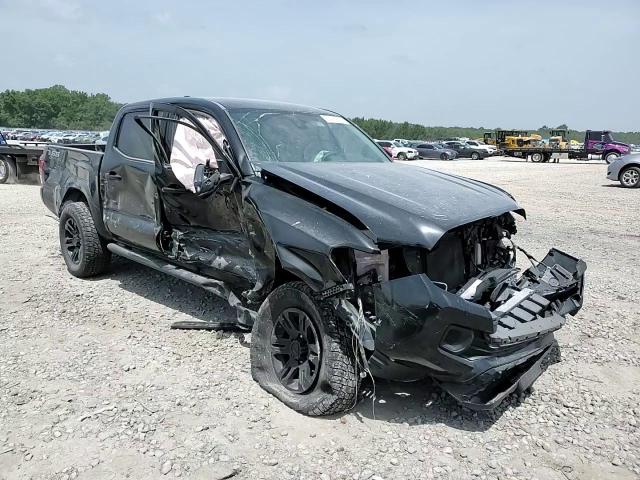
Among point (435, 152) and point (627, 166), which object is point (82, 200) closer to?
point (627, 166)

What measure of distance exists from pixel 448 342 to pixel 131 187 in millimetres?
3363

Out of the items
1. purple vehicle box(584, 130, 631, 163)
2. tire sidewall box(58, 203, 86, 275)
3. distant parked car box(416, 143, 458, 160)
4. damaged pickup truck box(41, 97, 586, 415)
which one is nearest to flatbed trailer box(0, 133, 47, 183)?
tire sidewall box(58, 203, 86, 275)

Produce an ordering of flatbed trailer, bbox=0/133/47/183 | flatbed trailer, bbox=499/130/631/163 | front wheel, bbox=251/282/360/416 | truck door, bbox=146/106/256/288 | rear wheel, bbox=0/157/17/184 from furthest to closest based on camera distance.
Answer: flatbed trailer, bbox=499/130/631/163 < rear wheel, bbox=0/157/17/184 < flatbed trailer, bbox=0/133/47/183 < truck door, bbox=146/106/256/288 < front wheel, bbox=251/282/360/416

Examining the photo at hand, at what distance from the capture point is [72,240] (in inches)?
241

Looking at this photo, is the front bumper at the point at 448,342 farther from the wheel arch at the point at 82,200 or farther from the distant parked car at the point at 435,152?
the distant parked car at the point at 435,152

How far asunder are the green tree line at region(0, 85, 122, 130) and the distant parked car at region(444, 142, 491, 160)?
73860mm

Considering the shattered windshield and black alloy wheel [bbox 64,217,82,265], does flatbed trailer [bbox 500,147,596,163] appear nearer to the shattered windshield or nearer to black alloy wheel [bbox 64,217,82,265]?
the shattered windshield

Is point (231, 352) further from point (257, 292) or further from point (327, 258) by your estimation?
point (327, 258)

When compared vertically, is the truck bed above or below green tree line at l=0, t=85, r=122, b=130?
below

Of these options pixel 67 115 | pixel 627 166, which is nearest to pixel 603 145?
pixel 627 166

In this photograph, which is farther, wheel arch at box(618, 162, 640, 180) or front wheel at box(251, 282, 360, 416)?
wheel arch at box(618, 162, 640, 180)

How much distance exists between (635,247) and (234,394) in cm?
701

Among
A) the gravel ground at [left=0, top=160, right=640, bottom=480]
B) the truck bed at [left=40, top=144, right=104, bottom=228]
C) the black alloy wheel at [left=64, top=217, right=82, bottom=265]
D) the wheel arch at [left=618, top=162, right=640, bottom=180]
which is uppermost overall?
the truck bed at [left=40, top=144, right=104, bottom=228]

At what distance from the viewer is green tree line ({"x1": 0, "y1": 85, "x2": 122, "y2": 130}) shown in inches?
4134
